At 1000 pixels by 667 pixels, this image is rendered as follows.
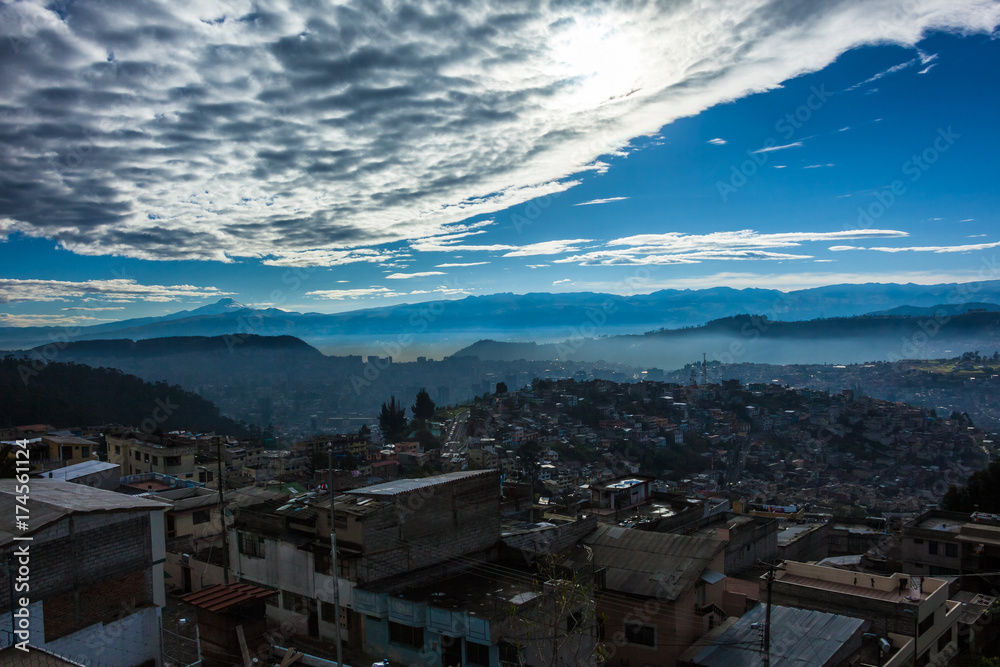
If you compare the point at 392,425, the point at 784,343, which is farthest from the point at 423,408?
the point at 784,343

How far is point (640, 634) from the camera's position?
11156mm

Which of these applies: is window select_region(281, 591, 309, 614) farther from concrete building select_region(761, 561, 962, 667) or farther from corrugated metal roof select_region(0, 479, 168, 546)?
concrete building select_region(761, 561, 962, 667)

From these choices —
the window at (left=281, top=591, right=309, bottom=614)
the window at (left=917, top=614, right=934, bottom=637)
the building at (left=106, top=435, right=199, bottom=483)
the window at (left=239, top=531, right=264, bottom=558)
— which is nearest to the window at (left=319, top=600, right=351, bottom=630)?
the window at (left=281, top=591, right=309, bottom=614)

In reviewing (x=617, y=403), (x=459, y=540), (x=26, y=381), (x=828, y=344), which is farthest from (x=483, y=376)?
(x=459, y=540)

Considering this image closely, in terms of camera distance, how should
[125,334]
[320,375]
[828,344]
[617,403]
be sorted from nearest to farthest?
1. [617,403]
2. [320,375]
3. [125,334]
4. [828,344]

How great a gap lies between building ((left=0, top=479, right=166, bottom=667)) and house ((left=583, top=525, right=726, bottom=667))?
711cm

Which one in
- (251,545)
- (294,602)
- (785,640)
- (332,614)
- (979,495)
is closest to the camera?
(785,640)

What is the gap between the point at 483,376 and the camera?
12200 cm

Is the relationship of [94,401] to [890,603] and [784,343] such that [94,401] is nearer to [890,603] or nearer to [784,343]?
[890,603]

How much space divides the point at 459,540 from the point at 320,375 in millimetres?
95162

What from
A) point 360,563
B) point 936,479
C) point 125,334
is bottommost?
point 936,479

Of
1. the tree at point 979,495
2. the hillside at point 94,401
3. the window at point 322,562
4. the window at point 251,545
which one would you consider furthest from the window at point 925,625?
the hillside at point 94,401

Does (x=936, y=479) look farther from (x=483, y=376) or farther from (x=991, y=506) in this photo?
(x=483, y=376)

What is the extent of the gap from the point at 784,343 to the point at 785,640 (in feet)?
584
